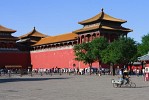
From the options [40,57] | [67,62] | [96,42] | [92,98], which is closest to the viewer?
[92,98]

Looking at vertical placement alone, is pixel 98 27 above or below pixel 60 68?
above

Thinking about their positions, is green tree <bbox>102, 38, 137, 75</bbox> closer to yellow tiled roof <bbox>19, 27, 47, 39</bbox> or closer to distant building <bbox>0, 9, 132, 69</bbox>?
distant building <bbox>0, 9, 132, 69</bbox>

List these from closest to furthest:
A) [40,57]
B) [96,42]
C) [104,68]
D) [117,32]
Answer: [96,42], [104,68], [117,32], [40,57]

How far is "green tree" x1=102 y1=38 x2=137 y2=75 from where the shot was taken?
47344mm

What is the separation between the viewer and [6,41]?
7619 cm

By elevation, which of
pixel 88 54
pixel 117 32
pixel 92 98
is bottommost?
pixel 92 98

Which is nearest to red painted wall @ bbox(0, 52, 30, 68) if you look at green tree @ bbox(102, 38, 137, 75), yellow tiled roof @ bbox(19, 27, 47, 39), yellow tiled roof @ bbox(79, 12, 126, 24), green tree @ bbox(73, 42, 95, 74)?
yellow tiled roof @ bbox(19, 27, 47, 39)

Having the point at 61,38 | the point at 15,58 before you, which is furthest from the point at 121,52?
the point at 15,58

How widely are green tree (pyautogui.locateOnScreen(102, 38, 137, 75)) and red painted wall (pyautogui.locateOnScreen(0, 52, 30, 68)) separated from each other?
99.3 feet

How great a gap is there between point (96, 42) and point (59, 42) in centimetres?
1769

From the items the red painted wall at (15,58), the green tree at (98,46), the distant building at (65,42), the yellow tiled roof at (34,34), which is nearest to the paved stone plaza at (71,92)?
the green tree at (98,46)

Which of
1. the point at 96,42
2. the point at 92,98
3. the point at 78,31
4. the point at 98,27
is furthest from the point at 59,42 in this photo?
the point at 92,98

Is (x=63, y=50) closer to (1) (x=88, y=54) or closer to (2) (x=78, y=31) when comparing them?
(2) (x=78, y=31)

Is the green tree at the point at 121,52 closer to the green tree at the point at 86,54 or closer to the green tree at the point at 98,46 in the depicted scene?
the green tree at the point at 98,46
